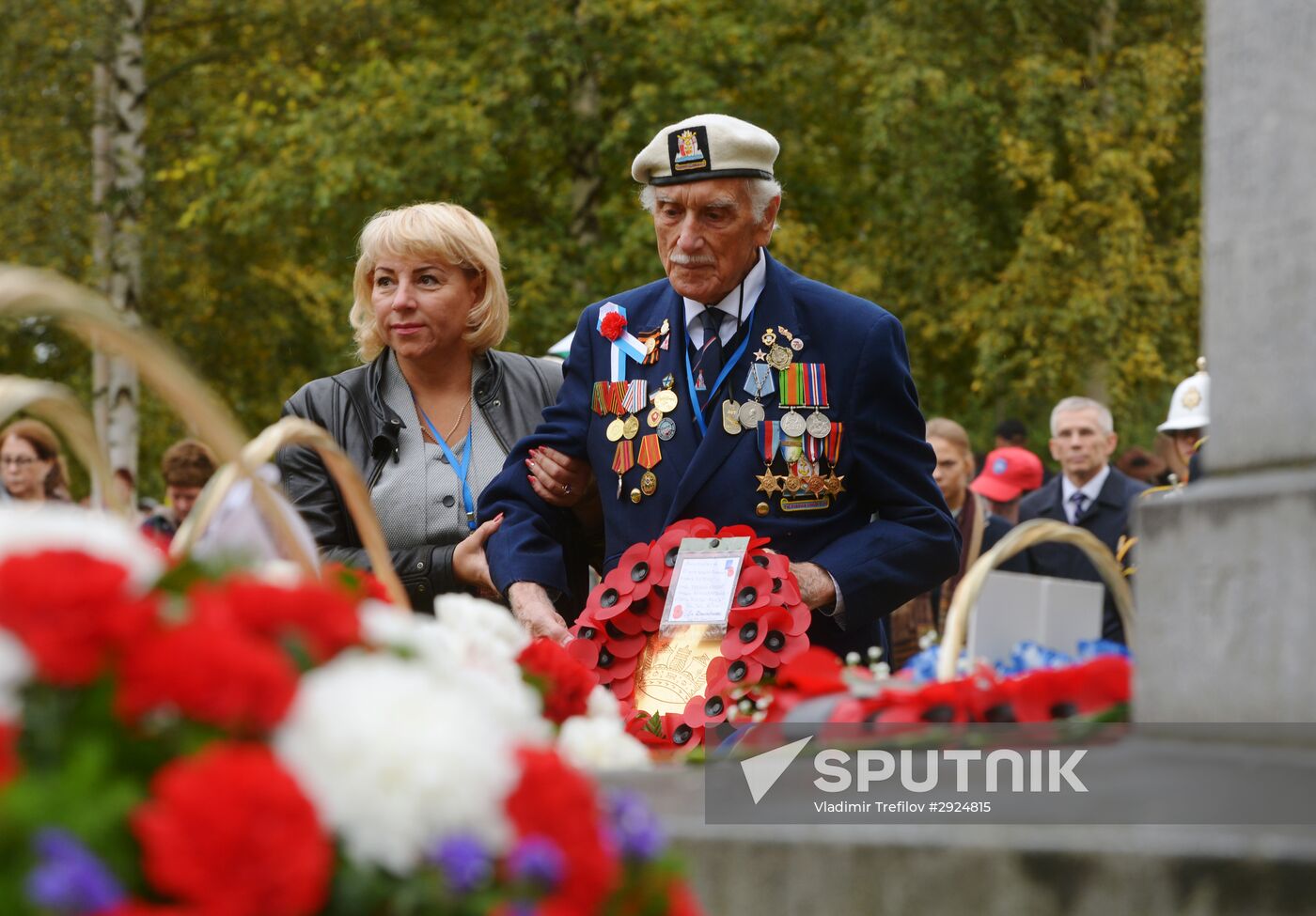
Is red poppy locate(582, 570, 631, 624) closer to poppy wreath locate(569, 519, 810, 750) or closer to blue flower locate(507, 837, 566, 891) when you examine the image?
poppy wreath locate(569, 519, 810, 750)

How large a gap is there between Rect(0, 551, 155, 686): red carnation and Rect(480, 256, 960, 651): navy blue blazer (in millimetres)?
2916

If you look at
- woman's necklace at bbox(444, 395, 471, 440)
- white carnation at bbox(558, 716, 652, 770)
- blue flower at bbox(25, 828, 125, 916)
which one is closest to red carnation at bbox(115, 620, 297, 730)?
blue flower at bbox(25, 828, 125, 916)

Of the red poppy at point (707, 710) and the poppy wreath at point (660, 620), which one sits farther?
the poppy wreath at point (660, 620)

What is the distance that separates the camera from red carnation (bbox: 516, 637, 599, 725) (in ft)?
9.81

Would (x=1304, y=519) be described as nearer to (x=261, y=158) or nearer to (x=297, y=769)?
(x=297, y=769)

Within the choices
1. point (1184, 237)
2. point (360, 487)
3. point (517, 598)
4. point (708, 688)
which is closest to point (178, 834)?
point (360, 487)

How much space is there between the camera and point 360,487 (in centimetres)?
301

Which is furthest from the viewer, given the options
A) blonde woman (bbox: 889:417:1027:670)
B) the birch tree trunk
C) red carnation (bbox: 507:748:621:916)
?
the birch tree trunk

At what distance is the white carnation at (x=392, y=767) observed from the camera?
5.66 ft

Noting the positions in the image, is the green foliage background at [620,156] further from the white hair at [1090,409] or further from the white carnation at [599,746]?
the white carnation at [599,746]

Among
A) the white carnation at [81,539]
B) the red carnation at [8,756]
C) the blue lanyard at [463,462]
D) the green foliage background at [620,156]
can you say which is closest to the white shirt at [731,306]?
the blue lanyard at [463,462]

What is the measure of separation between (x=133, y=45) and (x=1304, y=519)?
18.7 meters

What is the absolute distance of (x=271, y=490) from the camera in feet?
9.11

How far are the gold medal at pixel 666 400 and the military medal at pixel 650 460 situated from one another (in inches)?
2.7
